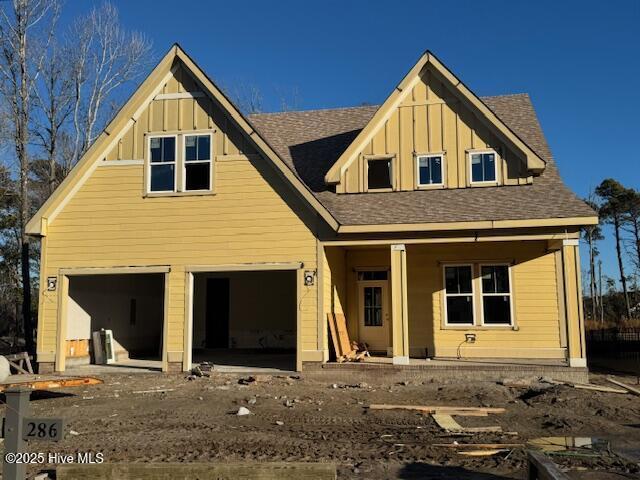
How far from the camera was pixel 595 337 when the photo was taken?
27875 mm

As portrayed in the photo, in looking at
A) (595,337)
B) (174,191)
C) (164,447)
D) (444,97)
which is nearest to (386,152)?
(444,97)

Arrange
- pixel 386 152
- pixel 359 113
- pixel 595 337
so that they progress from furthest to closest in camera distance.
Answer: pixel 595 337 < pixel 359 113 < pixel 386 152

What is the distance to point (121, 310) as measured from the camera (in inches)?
725

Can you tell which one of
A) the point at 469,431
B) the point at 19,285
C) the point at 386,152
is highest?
the point at 386,152

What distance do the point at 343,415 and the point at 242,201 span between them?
6593 millimetres

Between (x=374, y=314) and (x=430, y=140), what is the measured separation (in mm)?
5051

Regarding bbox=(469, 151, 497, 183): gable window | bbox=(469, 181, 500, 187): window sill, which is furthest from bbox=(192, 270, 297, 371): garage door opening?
bbox=(469, 151, 497, 183): gable window

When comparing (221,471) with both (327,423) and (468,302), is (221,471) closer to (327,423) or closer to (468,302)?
(327,423)

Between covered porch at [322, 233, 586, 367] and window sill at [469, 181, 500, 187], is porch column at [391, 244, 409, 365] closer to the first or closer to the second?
covered porch at [322, 233, 586, 367]

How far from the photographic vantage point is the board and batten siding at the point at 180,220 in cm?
1437

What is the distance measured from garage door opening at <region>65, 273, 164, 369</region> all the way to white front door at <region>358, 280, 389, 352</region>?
5880mm

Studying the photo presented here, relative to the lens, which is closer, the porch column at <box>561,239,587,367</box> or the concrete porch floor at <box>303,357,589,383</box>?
the concrete porch floor at <box>303,357,589,383</box>

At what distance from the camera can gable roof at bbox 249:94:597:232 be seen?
1345 centimetres

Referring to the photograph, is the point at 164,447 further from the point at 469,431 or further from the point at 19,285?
the point at 19,285
